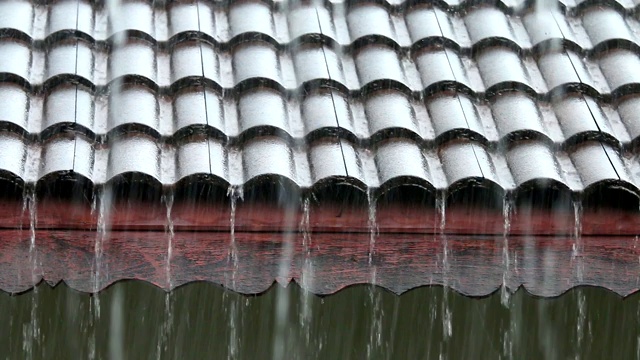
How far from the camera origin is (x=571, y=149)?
13.5ft

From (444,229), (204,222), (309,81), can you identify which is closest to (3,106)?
(204,222)

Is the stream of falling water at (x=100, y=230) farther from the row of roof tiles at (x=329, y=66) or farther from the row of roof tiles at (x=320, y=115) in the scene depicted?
the row of roof tiles at (x=329, y=66)

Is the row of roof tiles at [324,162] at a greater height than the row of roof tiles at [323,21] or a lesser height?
lesser

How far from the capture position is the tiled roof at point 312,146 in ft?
12.4

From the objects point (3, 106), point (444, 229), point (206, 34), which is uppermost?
point (206, 34)

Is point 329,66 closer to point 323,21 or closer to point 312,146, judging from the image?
point 323,21

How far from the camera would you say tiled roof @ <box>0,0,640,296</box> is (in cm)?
377

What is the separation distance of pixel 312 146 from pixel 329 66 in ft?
1.89

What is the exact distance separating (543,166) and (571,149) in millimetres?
242

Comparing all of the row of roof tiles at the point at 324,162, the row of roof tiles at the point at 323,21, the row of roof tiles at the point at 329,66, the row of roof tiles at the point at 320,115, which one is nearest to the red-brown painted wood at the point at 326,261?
the row of roof tiles at the point at 324,162

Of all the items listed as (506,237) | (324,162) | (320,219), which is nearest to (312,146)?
(324,162)

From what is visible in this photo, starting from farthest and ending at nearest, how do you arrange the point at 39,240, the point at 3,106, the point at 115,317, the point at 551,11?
the point at 115,317 → the point at 551,11 → the point at 3,106 → the point at 39,240

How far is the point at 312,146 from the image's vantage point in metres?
4.00

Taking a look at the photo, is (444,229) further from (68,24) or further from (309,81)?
(68,24)
